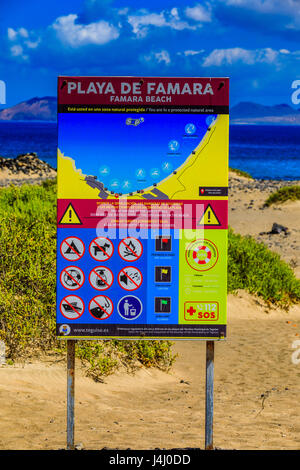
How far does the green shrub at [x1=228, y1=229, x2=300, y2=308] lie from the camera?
12109 mm

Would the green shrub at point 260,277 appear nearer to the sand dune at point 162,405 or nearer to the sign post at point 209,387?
the sand dune at point 162,405

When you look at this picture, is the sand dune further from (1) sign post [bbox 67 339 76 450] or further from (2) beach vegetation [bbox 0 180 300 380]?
(1) sign post [bbox 67 339 76 450]

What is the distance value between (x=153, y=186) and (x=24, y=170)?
33.1 meters

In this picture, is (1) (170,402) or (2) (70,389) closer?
(2) (70,389)

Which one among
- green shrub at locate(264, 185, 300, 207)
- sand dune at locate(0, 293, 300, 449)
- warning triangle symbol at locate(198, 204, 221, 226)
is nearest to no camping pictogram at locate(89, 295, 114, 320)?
warning triangle symbol at locate(198, 204, 221, 226)

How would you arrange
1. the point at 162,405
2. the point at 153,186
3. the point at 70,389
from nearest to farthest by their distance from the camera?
the point at 153,186, the point at 70,389, the point at 162,405

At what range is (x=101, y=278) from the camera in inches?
188

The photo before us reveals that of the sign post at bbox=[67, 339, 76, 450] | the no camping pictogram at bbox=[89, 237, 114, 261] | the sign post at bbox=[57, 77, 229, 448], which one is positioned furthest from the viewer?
the sign post at bbox=[67, 339, 76, 450]

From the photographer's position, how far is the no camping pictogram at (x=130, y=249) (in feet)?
15.5

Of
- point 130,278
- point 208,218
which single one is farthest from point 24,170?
point 208,218

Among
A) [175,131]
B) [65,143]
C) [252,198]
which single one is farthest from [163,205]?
[252,198]

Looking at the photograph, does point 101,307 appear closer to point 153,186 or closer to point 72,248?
point 72,248

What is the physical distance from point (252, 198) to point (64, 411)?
2135cm
